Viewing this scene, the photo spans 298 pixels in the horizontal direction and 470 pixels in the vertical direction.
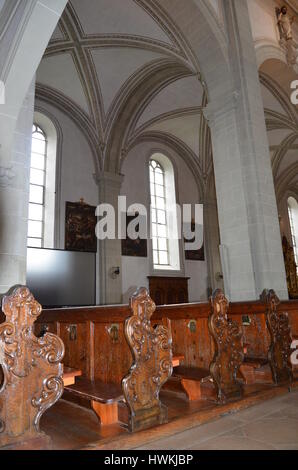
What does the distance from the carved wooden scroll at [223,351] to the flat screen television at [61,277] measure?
7.08 m

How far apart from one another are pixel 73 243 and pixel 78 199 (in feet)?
4.76

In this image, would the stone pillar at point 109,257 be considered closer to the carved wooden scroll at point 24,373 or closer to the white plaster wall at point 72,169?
the white plaster wall at point 72,169

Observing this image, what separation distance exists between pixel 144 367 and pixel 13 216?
221 cm

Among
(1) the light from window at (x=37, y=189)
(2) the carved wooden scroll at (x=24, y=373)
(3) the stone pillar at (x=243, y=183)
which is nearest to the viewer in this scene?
(2) the carved wooden scroll at (x=24, y=373)

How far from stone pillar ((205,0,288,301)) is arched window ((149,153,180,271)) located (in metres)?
6.24

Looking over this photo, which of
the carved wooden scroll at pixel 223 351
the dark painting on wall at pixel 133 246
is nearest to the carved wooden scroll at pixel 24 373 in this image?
the carved wooden scroll at pixel 223 351

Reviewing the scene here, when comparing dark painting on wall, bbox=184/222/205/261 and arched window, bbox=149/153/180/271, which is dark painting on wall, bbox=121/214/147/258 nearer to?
arched window, bbox=149/153/180/271

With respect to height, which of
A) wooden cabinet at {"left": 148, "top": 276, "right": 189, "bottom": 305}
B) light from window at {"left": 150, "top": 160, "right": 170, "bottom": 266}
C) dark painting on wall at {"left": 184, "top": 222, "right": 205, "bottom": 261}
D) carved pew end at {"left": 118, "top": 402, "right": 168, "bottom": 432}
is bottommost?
carved pew end at {"left": 118, "top": 402, "right": 168, "bottom": 432}

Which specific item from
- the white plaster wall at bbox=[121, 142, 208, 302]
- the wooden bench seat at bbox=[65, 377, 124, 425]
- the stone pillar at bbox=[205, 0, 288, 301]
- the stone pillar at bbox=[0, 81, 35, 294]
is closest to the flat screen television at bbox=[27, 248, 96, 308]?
the white plaster wall at bbox=[121, 142, 208, 302]

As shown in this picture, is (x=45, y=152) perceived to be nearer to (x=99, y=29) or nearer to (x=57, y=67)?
(x=57, y=67)

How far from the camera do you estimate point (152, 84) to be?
35.1 ft

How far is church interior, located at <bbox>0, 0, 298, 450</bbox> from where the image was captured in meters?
2.38

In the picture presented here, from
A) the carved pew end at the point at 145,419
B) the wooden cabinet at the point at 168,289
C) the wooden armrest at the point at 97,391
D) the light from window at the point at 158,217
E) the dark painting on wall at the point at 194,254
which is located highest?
the light from window at the point at 158,217

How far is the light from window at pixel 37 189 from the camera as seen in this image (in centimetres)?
972
